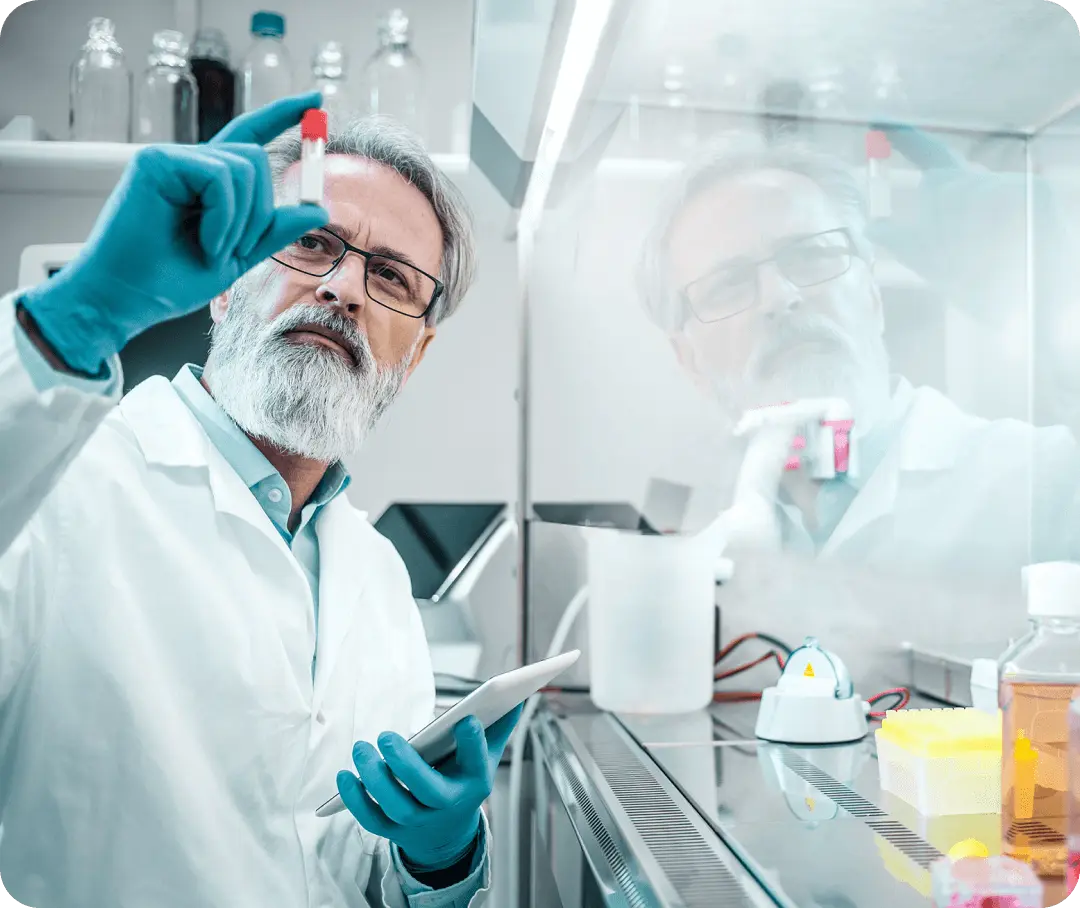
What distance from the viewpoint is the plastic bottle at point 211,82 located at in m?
1.25

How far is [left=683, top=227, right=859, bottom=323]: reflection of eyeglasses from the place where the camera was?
1.14 metres

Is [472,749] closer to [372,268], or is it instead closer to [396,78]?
[372,268]

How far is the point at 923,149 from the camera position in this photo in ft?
3.68

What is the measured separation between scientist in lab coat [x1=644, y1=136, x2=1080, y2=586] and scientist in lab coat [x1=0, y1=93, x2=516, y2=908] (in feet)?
1.31

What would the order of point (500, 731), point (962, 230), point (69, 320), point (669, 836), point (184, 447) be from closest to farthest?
1. point (69, 320)
2. point (669, 836)
3. point (500, 731)
4. point (184, 447)
5. point (962, 230)

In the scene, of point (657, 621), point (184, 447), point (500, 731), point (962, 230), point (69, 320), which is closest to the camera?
point (69, 320)

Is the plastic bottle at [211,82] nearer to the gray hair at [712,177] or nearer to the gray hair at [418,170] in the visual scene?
the gray hair at [418,170]

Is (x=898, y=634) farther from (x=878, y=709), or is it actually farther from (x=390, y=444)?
(x=390, y=444)

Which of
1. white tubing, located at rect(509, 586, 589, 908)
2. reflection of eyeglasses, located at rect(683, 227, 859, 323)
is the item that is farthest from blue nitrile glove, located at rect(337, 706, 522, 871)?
reflection of eyeglasses, located at rect(683, 227, 859, 323)

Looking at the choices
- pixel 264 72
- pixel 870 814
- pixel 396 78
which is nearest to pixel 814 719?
pixel 870 814

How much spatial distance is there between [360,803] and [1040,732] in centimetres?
60

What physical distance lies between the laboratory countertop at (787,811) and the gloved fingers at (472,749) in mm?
131

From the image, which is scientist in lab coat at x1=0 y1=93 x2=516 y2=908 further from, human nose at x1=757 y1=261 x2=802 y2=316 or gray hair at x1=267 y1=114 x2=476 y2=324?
human nose at x1=757 y1=261 x2=802 y2=316

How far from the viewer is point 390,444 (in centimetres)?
Answer: 118
